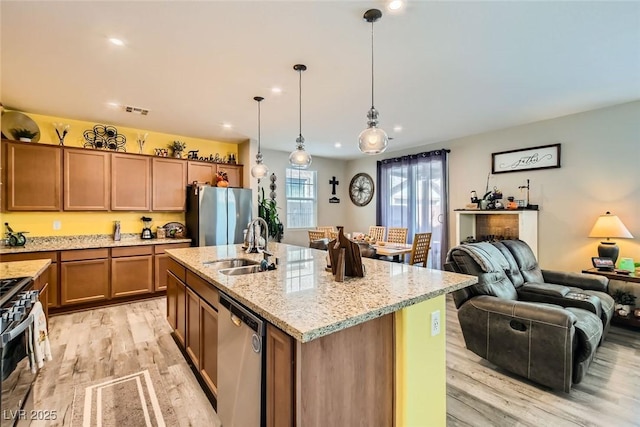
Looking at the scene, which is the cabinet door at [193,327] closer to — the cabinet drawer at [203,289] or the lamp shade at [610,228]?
the cabinet drawer at [203,289]

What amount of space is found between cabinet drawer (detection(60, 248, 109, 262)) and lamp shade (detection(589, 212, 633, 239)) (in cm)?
618

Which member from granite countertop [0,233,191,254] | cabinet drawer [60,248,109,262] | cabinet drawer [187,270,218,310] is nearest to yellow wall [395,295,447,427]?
cabinet drawer [187,270,218,310]

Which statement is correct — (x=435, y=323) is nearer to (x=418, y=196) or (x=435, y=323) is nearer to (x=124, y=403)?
(x=124, y=403)

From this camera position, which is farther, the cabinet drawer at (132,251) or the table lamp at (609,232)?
the cabinet drawer at (132,251)

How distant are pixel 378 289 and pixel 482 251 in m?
1.65

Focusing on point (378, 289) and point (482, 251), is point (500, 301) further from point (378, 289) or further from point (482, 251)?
point (378, 289)

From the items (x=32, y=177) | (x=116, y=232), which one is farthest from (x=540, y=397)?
(x=32, y=177)

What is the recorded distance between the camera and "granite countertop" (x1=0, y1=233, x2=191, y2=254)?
141 inches

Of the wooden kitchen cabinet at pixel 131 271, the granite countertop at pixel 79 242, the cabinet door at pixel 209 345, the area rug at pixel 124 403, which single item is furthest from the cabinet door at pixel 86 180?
the cabinet door at pixel 209 345

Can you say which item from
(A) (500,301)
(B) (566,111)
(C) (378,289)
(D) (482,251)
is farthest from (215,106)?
(B) (566,111)

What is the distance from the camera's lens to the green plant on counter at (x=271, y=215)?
18.5ft

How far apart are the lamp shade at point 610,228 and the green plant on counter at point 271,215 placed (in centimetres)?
469

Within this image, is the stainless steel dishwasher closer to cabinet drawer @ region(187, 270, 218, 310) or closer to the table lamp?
cabinet drawer @ region(187, 270, 218, 310)

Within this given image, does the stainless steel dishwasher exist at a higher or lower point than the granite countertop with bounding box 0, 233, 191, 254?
lower
